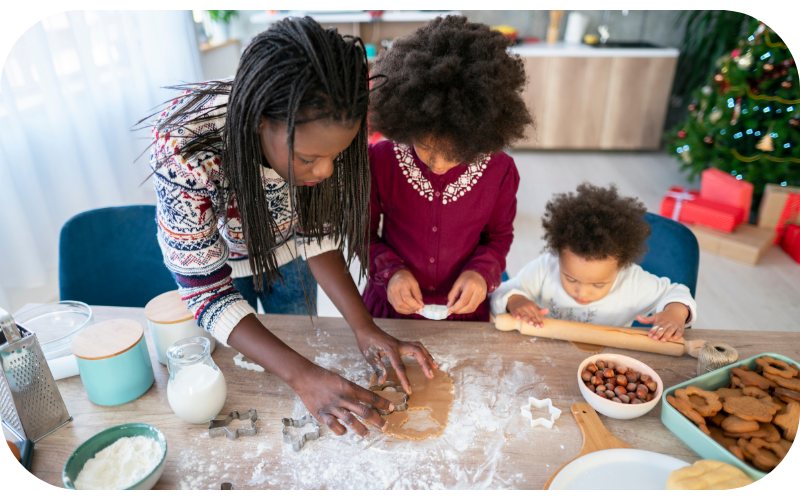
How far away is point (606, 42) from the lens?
492cm

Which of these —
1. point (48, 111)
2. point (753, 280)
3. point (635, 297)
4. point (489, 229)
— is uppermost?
point (48, 111)

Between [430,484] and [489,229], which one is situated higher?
[489,229]

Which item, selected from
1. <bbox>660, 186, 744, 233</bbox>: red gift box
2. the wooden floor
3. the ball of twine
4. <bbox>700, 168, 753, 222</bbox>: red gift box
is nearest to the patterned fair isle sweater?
the ball of twine

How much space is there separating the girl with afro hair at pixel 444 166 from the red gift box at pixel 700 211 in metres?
2.43

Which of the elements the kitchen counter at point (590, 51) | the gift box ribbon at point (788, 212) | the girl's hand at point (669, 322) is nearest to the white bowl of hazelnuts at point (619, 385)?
the girl's hand at point (669, 322)

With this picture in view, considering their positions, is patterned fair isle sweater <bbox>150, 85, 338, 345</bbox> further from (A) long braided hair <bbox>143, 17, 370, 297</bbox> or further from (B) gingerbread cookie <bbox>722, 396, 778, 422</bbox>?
(B) gingerbread cookie <bbox>722, 396, 778, 422</bbox>

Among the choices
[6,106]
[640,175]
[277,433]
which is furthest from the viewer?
[640,175]

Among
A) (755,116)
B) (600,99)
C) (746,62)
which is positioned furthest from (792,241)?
(600,99)

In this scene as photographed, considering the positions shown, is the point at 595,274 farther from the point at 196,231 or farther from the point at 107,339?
the point at 107,339

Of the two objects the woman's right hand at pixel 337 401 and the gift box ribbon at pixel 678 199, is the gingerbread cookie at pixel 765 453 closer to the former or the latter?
the woman's right hand at pixel 337 401

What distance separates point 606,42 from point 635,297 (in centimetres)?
437

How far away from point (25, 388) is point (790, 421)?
1.36m

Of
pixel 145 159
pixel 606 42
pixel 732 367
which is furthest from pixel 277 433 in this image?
pixel 606 42

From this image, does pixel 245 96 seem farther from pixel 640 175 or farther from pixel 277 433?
pixel 640 175
